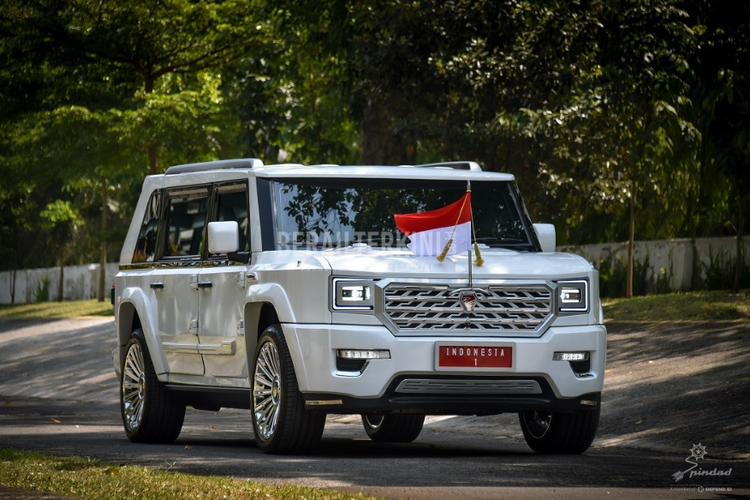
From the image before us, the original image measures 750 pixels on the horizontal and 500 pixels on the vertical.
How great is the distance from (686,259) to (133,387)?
15.7 meters

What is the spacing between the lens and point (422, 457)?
37.0ft

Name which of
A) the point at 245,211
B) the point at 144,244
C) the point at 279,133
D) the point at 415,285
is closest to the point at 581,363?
the point at 415,285

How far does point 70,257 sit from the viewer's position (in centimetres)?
5034

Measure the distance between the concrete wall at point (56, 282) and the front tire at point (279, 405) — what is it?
3079 cm

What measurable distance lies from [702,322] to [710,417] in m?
6.23

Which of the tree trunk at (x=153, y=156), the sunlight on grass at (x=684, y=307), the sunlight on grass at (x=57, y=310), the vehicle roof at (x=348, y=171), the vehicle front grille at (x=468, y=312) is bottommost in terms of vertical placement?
the sunlight on grass at (x=57, y=310)

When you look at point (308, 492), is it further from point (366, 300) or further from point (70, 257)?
point (70, 257)

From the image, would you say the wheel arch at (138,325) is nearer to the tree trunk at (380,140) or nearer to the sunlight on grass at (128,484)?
the sunlight on grass at (128,484)

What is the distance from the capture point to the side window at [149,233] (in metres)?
13.9

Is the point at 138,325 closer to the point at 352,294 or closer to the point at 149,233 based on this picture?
the point at 149,233

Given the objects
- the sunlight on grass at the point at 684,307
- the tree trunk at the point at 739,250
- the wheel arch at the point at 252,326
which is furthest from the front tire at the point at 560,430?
the tree trunk at the point at 739,250

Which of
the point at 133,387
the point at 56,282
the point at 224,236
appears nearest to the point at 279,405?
the point at 224,236

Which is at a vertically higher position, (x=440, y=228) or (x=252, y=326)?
(x=440, y=228)

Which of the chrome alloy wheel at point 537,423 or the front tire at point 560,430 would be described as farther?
the chrome alloy wheel at point 537,423
